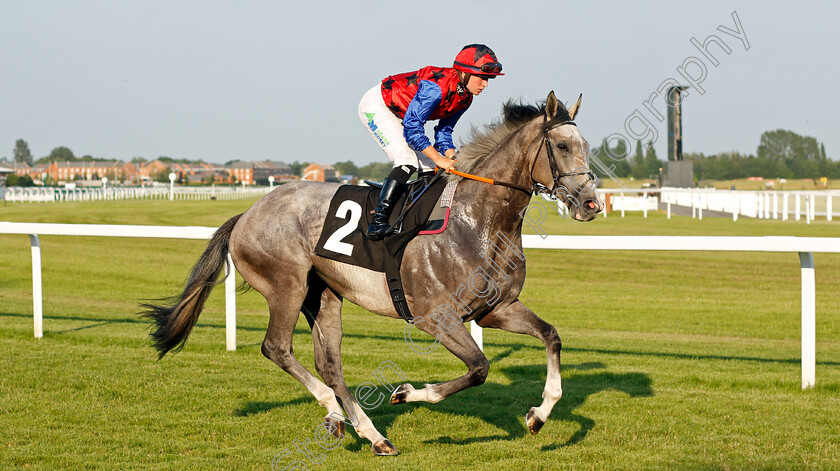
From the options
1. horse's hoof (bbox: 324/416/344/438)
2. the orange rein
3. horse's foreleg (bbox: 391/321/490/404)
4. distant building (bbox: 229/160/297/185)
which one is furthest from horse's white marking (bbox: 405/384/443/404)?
distant building (bbox: 229/160/297/185)

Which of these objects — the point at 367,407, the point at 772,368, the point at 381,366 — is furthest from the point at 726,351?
the point at 367,407

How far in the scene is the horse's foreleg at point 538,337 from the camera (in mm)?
3893

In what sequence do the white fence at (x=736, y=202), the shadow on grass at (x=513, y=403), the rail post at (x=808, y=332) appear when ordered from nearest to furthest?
the shadow on grass at (x=513, y=403), the rail post at (x=808, y=332), the white fence at (x=736, y=202)

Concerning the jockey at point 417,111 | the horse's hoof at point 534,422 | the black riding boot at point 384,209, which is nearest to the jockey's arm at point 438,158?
the jockey at point 417,111

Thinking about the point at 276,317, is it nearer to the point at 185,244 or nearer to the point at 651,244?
the point at 651,244

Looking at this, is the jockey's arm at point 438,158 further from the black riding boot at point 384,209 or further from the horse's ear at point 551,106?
the horse's ear at point 551,106

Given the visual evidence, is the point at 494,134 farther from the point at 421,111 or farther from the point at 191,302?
the point at 191,302

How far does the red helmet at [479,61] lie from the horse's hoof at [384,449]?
190 centimetres

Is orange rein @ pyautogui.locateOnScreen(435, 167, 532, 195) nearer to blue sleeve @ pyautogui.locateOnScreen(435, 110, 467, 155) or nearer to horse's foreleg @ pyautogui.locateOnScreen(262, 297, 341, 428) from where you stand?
Answer: blue sleeve @ pyautogui.locateOnScreen(435, 110, 467, 155)

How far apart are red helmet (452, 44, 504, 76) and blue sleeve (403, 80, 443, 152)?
7.2 inches

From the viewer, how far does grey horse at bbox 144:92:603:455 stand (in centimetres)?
391

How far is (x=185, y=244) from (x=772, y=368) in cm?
1620

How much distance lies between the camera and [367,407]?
4.91 meters

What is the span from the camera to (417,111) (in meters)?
4.08
